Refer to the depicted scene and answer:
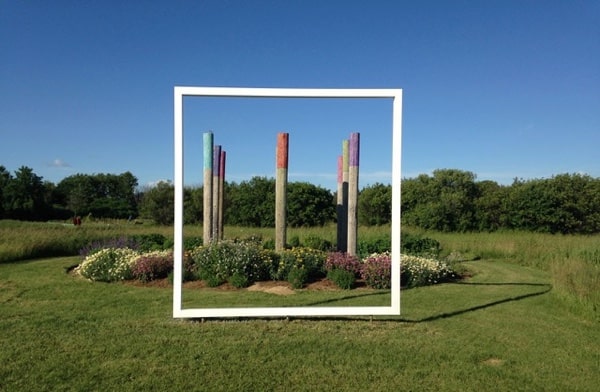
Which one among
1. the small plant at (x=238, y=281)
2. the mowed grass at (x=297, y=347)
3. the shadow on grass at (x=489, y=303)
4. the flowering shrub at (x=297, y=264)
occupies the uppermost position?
the flowering shrub at (x=297, y=264)

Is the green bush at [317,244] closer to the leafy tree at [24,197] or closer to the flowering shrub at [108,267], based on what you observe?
the flowering shrub at [108,267]

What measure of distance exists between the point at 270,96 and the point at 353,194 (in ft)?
16.0

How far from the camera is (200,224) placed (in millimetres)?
20656

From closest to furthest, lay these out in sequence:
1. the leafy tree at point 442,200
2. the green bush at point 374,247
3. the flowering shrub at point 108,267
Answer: the flowering shrub at point 108,267, the green bush at point 374,247, the leafy tree at point 442,200

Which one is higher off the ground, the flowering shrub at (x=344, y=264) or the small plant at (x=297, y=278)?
the flowering shrub at (x=344, y=264)

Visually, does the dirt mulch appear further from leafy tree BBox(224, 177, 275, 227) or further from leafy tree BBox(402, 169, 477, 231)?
leafy tree BBox(402, 169, 477, 231)

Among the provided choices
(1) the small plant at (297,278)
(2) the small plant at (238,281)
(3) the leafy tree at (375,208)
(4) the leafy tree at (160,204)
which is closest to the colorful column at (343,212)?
(1) the small plant at (297,278)

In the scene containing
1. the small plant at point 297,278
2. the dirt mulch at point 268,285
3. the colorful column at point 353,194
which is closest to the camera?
the dirt mulch at point 268,285

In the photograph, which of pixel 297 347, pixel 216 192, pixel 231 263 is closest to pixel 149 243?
pixel 216 192

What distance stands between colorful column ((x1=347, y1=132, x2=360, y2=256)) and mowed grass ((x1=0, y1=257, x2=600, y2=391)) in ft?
8.39

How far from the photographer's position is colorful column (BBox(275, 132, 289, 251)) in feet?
32.5

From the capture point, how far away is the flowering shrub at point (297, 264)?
8930 millimetres

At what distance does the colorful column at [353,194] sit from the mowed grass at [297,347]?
8.39 feet

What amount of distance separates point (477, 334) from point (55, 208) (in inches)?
1638
